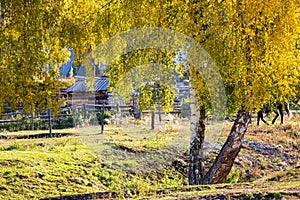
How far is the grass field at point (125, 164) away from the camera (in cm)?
818

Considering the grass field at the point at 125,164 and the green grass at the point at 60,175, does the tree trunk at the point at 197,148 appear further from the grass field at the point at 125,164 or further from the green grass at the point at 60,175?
the green grass at the point at 60,175

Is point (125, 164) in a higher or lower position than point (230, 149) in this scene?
lower

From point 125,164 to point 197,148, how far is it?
2449mm

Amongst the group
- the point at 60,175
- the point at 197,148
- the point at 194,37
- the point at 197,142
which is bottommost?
the point at 60,175

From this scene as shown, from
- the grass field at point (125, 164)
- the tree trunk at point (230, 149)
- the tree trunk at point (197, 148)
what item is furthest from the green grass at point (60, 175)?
the tree trunk at point (230, 149)

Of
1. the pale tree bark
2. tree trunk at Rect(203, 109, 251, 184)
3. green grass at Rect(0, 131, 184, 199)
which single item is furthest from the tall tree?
green grass at Rect(0, 131, 184, 199)

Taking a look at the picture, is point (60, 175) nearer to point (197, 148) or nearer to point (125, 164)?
point (125, 164)

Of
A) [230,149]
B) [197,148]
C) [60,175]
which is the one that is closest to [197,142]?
[197,148]

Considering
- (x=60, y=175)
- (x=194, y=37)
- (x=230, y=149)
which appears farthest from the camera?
(x=60, y=175)

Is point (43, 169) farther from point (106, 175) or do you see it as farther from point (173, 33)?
point (173, 33)

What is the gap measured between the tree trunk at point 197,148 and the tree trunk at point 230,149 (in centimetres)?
18

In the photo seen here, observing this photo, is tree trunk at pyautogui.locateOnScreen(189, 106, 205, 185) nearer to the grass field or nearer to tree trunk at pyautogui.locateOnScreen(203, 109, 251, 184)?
tree trunk at pyautogui.locateOnScreen(203, 109, 251, 184)

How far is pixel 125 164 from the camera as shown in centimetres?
1060

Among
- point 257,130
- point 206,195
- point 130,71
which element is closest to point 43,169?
point 130,71
